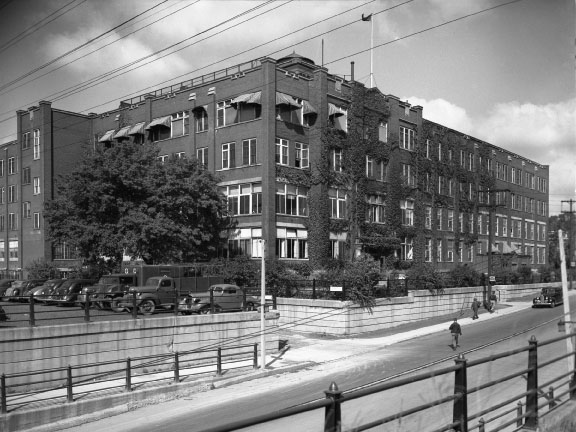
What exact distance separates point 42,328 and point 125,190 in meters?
19.0

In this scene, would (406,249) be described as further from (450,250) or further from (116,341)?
(116,341)

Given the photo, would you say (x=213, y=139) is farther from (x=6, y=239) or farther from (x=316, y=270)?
(x=6, y=239)

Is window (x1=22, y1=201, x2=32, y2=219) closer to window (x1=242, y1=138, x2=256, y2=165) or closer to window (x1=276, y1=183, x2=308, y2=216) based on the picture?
window (x1=242, y1=138, x2=256, y2=165)

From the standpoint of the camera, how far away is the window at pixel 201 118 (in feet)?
142

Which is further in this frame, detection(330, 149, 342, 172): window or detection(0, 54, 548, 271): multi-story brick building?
detection(330, 149, 342, 172): window

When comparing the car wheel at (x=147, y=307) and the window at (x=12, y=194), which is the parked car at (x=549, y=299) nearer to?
the car wheel at (x=147, y=307)

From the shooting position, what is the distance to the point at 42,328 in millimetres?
16703

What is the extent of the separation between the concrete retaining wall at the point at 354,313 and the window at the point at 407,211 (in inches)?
364

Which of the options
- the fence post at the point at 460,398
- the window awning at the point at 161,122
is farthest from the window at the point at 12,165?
the fence post at the point at 460,398

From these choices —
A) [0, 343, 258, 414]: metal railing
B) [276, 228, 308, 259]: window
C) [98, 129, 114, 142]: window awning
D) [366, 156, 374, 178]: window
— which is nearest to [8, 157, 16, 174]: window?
[98, 129, 114, 142]: window awning

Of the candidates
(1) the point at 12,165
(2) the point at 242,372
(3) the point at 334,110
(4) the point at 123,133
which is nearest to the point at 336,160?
(3) the point at 334,110

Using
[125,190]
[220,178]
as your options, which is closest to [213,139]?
[220,178]

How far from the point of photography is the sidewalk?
13.9 metres

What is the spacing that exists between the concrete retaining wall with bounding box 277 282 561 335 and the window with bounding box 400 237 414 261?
940cm
